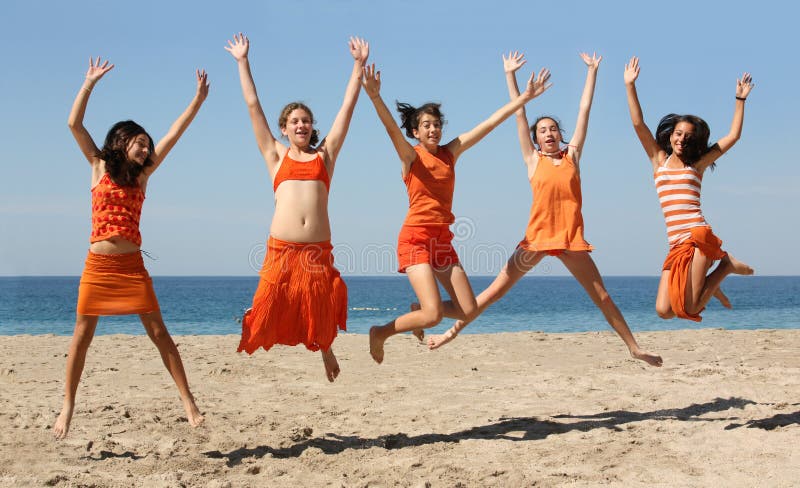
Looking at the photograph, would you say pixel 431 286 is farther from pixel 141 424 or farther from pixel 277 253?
pixel 141 424

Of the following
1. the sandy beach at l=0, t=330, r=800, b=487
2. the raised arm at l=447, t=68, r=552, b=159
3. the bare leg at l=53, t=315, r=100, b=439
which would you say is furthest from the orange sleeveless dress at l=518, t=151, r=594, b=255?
the bare leg at l=53, t=315, r=100, b=439

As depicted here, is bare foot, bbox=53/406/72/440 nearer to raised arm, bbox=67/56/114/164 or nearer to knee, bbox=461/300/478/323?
raised arm, bbox=67/56/114/164

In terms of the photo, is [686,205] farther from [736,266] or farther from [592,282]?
[592,282]

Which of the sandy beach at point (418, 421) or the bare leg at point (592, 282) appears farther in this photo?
the bare leg at point (592, 282)

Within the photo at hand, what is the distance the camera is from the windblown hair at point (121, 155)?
5.50 metres

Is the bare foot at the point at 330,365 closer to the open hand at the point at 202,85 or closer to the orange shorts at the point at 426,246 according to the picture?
the orange shorts at the point at 426,246

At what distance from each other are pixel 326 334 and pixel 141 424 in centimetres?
240

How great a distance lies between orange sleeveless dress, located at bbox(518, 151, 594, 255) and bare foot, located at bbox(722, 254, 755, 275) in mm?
1217

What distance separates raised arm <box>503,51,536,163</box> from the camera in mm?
6457

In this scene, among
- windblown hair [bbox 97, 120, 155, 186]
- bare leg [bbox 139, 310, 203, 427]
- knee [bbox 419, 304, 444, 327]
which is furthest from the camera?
knee [bbox 419, 304, 444, 327]

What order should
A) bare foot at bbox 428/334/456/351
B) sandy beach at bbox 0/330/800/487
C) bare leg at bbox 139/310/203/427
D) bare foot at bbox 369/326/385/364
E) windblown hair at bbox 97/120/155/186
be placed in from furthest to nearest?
bare foot at bbox 428/334/456/351 → bare foot at bbox 369/326/385/364 → bare leg at bbox 139/310/203/427 → windblown hair at bbox 97/120/155/186 → sandy beach at bbox 0/330/800/487

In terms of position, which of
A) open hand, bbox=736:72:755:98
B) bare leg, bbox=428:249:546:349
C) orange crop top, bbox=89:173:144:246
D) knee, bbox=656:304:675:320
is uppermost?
open hand, bbox=736:72:755:98

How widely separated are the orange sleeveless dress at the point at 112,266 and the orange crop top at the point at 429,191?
216 cm

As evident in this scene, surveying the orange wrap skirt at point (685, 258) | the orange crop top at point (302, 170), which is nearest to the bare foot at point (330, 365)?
Result: the orange crop top at point (302, 170)
